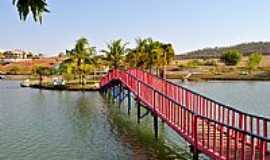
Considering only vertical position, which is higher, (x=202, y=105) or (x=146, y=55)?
(x=146, y=55)

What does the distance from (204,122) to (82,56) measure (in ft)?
175

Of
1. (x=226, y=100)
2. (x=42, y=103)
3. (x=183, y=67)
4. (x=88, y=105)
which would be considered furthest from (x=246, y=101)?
(x=183, y=67)


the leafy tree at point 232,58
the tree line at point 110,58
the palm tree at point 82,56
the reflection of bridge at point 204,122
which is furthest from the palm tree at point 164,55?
the reflection of bridge at point 204,122

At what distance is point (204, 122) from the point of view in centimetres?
1891

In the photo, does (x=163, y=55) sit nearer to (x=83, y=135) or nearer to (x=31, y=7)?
(x=83, y=135)

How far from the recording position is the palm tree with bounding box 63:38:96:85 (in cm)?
7013

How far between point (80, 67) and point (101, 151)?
158ft

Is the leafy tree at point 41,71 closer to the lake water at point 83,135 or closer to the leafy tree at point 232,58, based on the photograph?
the lake water at point 83,135

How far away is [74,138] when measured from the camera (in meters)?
26.0

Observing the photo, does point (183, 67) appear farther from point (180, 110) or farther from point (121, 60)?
point (180, 110)

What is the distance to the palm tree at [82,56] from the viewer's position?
70.1m

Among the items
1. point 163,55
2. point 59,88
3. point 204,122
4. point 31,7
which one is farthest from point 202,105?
point 163,55

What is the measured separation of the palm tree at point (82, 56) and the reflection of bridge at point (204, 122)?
1316 inches

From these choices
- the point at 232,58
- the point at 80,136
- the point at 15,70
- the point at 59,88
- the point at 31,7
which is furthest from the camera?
the point at 15,70
